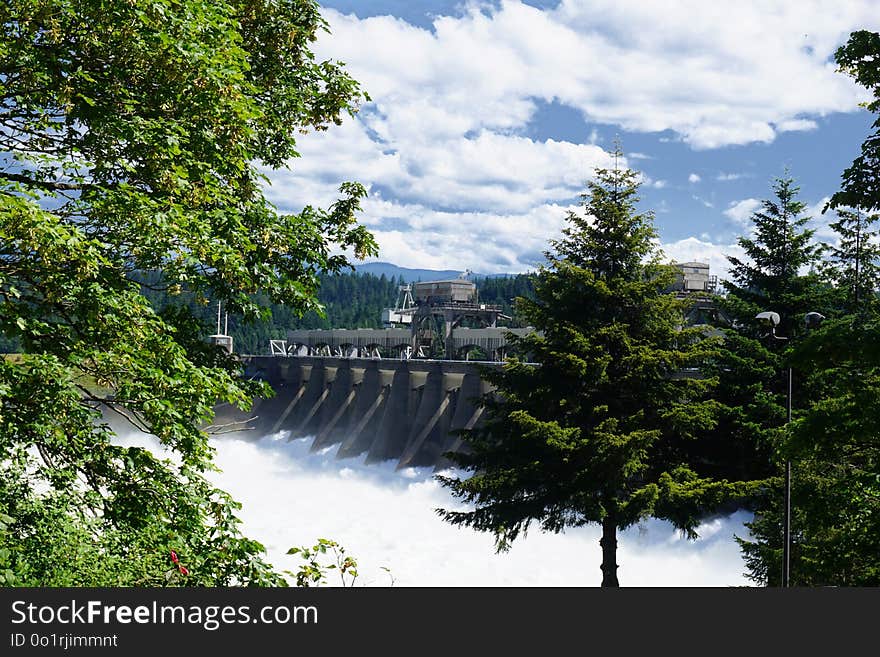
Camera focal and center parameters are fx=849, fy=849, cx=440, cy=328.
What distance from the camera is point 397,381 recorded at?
4897 centimetres

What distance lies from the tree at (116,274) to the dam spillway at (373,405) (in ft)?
87.1

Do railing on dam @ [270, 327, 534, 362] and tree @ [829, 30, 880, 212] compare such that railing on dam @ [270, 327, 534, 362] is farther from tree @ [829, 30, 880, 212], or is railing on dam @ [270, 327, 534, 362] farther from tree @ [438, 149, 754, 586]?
tree @ [829, 30, 880, 212]

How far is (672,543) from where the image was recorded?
3020cm

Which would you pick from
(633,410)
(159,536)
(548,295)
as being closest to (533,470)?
(633,410)

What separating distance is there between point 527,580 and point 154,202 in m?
24.0

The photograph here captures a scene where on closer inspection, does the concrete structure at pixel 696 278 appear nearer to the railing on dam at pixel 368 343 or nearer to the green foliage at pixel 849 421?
the railing on dam at pixel 368 343

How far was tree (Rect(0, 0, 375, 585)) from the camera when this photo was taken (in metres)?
7.10

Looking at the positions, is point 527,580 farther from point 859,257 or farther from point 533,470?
point 859,257

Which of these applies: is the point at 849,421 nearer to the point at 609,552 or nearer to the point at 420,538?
the point at 609,552

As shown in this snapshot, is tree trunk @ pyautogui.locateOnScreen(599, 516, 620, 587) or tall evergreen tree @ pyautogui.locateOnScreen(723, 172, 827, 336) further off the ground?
tall evergreen tree @ pyautogui.locateOnScreen(723, 172, 827, 336)

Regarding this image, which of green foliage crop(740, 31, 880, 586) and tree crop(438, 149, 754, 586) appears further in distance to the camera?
tree crop(438, 149, 754, 586)

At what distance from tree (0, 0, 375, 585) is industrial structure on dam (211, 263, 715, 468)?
86.4 feet

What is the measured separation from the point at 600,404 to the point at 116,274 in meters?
14.3

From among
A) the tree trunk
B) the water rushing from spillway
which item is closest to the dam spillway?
the water rushing from spillway
